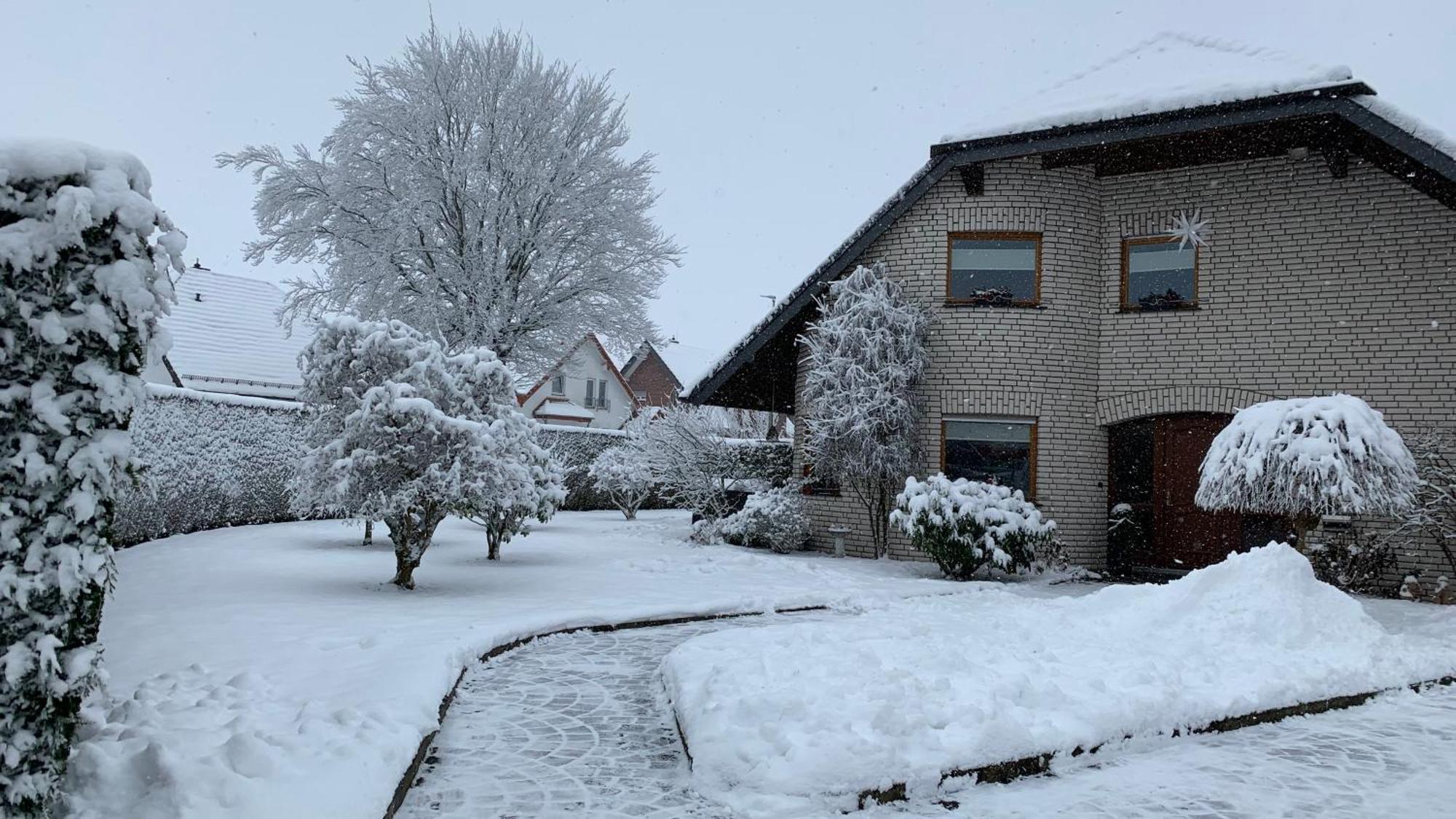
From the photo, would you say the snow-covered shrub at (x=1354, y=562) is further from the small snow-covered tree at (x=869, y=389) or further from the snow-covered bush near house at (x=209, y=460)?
the snow-covered bush near house at (x=209, y=460)

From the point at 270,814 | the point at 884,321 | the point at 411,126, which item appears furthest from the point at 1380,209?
the point at 411,126

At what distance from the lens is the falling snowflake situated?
41.5ft

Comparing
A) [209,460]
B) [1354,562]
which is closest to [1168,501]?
[1354,562]

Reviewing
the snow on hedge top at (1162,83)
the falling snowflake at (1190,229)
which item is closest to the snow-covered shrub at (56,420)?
the snow on hedge top at (1162,83)

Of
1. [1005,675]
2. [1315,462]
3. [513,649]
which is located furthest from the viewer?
[1315,462]

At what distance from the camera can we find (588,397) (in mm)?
44469

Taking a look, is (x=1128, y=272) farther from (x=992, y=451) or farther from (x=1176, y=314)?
(x=992, y=451)

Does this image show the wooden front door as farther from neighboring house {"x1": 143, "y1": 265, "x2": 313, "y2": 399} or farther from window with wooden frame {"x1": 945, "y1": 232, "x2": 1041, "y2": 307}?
neighboring house {"x1": 143, "y1": 265, "x2": 313, "y2": 399}

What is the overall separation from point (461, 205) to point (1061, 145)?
14.7 meters

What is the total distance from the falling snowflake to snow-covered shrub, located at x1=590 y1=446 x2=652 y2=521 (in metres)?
11.0

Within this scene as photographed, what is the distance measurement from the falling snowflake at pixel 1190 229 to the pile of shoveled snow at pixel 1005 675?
6028 mm

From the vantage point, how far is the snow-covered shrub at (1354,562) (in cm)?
1091

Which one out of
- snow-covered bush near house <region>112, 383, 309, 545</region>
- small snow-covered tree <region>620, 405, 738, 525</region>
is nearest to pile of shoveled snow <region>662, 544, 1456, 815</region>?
snow-covered bush near house <region>112, 383, 309, 545</region>

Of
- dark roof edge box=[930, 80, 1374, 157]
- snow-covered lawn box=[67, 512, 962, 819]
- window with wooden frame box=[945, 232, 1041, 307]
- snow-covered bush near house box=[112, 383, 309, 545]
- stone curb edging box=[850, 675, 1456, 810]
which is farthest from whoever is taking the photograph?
window with wooden frame box=[945, 232, 1041, 307]
